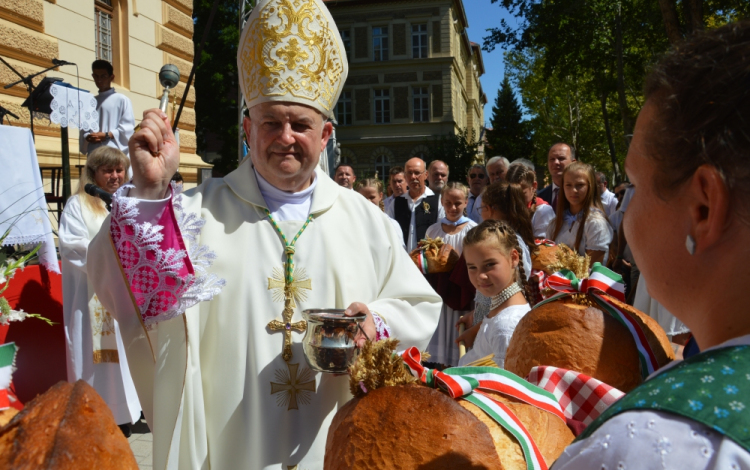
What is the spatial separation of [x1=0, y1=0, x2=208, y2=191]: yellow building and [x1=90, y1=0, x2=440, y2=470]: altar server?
625 centimetres

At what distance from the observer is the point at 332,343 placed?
1908mm

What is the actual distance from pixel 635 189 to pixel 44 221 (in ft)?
14.9

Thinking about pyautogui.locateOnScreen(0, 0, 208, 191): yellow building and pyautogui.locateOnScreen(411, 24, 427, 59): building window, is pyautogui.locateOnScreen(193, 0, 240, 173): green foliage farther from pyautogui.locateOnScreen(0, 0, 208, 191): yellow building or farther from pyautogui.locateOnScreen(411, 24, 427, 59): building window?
pyautogui.locateOnScreen(0, 0, 208, 191): yellow building

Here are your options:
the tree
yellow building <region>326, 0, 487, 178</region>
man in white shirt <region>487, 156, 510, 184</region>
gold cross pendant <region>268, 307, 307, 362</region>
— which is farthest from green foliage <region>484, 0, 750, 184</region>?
the tree

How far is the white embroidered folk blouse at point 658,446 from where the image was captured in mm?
727

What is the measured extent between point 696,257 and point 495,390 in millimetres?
722

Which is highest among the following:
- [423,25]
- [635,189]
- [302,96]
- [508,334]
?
[423,25]

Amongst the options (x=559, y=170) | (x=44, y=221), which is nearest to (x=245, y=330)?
(x=44, y=221)

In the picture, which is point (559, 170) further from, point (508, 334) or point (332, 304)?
point (332, 304)

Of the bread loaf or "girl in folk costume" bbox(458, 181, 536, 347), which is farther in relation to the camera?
the bread loaf

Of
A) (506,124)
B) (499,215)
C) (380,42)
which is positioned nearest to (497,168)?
(499,215)

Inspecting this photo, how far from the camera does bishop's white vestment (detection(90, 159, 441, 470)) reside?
2.11 metres

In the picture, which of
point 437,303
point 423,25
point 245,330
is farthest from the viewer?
point 423,25

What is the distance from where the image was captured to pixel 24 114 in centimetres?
789
